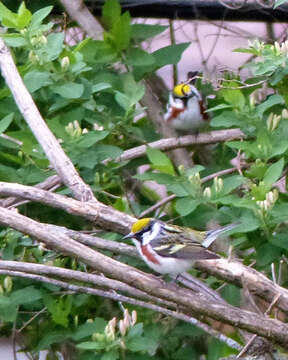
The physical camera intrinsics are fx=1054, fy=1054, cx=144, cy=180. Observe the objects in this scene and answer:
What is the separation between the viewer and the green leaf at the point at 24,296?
149 inches

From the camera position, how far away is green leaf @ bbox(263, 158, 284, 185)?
3.52m

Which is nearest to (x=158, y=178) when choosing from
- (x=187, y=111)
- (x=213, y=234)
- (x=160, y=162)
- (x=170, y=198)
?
(x=160, y=162)

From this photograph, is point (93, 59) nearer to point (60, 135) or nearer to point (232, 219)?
point (60, 135)

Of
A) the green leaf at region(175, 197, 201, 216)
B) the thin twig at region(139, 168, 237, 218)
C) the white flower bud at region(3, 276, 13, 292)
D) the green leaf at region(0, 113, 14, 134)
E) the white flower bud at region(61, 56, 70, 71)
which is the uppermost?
the white flower bud at region(61, 56, 70, 71)

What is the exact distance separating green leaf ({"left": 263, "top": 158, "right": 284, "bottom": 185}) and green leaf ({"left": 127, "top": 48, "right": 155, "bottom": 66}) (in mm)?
952

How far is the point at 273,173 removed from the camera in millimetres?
3543

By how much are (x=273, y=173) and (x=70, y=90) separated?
2.73 ft

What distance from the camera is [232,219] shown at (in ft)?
12.0

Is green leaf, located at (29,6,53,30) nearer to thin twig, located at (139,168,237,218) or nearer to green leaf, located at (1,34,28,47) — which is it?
green leaf, located at (1,34,28,47)

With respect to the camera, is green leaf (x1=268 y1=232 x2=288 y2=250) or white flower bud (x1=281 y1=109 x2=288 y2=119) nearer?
green leaf (x1=268 y1=232 x2=288 y2=250)

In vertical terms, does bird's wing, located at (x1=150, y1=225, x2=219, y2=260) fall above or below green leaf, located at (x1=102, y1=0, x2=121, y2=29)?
below

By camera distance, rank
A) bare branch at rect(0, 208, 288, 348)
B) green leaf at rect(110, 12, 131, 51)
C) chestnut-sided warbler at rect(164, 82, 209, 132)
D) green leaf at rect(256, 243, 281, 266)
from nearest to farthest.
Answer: bare branch at rect(0, 208, 288, 348) < green leaf at rect(256, 243, 281, 266) < green leaf at rect(110, 12, 131, 51) < chestnut-sided warbler at rect(164, 82, 209, 132)

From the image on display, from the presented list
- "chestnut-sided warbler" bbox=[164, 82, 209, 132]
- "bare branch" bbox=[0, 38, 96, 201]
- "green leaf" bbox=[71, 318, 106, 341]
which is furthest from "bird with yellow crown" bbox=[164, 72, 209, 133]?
"green leaf" bbox=[71, 318, 106, 341]

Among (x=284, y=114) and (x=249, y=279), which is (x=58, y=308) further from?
(x=284, y=114)
